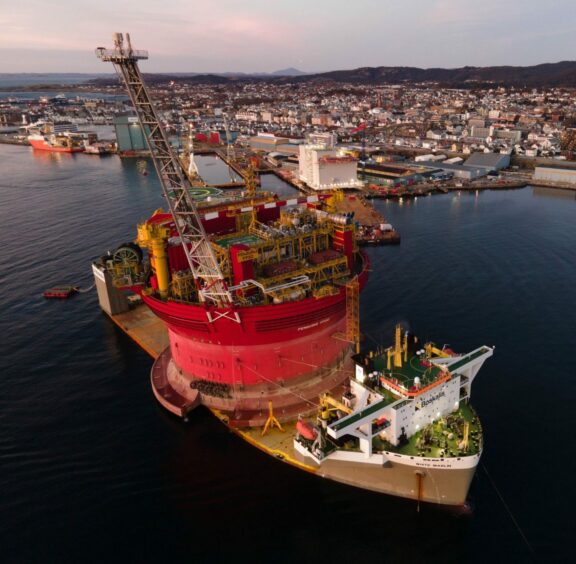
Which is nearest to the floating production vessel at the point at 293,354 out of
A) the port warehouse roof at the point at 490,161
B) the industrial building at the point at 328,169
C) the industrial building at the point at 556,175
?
the industrial building at the point at 328,169

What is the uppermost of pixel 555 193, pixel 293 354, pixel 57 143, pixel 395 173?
pixel 57 143

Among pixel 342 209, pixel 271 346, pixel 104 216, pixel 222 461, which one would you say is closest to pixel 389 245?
pixel 342 209

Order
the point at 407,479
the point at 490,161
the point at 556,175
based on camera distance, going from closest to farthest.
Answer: the point at 407,479 → the point at 556,175 → the point at 490,161

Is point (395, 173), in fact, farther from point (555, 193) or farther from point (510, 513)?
point (510, 513)

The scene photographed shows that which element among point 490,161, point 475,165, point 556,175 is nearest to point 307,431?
point 556,175

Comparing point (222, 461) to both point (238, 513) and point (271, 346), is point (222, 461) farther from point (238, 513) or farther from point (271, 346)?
point (271, 346)

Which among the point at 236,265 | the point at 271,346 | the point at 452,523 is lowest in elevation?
the point at 452,523
